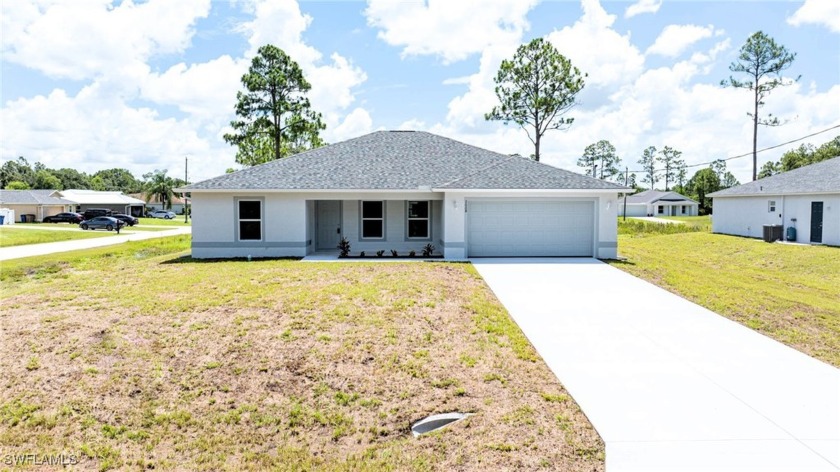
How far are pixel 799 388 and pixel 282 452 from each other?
645 cm

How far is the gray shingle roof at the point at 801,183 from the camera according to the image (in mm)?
23375

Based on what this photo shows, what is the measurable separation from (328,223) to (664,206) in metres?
66.1

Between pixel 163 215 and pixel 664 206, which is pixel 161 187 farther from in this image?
pixel 664 206

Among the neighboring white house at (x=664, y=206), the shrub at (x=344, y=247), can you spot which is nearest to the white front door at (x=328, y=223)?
the shrub at (x=344, y=247)

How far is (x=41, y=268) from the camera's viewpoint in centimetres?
1594

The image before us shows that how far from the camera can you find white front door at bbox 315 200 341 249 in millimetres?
19578

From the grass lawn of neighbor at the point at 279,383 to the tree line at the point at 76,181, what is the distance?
2714 inches

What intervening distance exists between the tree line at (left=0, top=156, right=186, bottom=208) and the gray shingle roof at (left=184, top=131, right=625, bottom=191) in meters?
59.2

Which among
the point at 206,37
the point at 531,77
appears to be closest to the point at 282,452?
the point at 206,37

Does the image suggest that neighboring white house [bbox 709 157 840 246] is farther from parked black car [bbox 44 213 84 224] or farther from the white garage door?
parked black car [bbox 44 213 84 224]

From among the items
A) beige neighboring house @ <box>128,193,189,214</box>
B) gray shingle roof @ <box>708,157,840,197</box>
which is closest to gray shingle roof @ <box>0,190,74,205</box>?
beige neighboring house @ <box>128,193,189,214</box>

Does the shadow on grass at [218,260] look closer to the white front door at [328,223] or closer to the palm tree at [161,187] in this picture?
the white front door at [328,223]

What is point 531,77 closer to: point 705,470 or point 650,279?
point 650,279

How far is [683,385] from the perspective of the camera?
6125 mm
